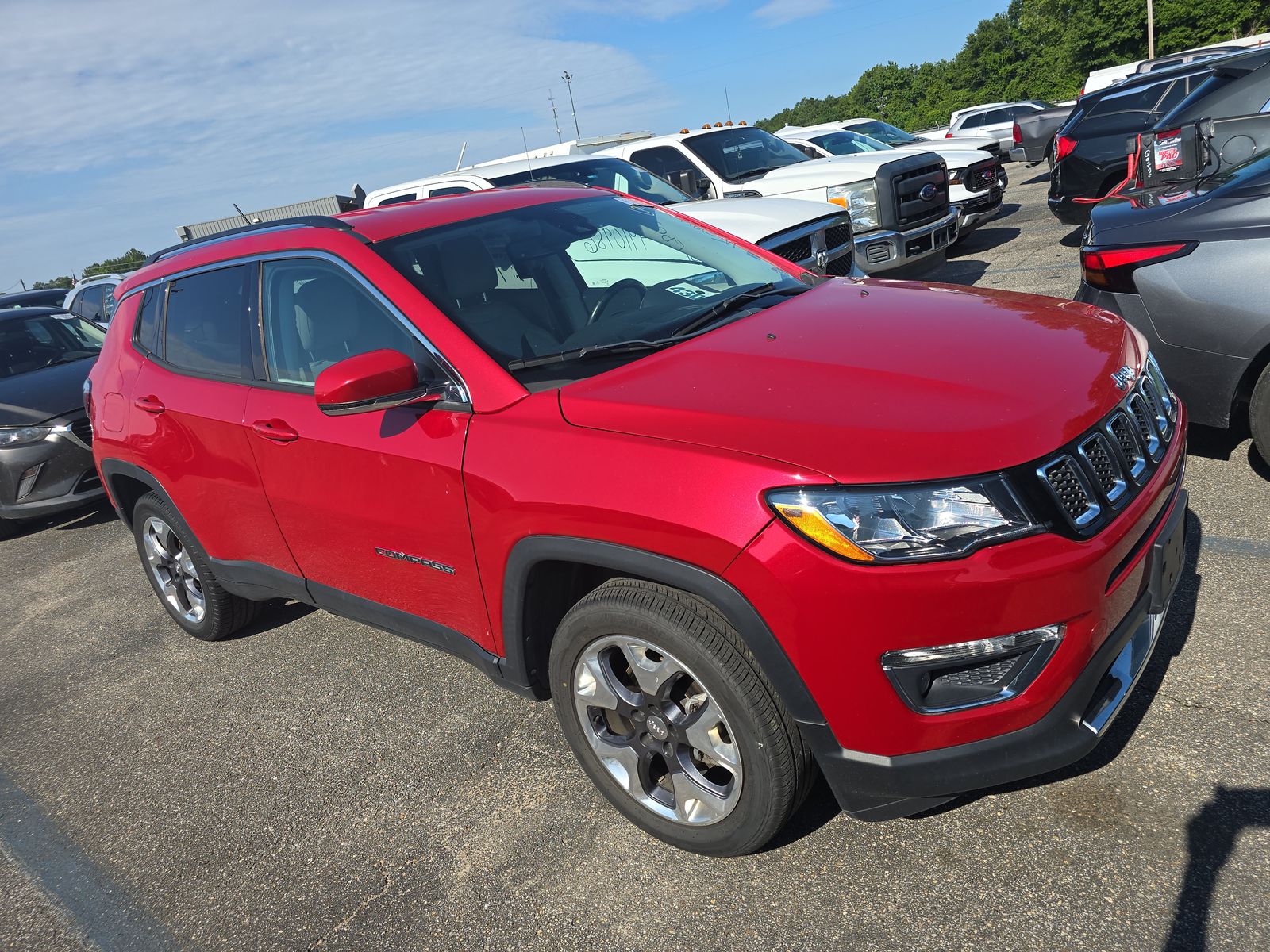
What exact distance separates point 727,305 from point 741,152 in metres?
7.74

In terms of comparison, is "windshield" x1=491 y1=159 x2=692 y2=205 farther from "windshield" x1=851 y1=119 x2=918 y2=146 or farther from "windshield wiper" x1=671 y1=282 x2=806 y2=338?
"windshield" x1=851 y1=119 x2=918 y2=146

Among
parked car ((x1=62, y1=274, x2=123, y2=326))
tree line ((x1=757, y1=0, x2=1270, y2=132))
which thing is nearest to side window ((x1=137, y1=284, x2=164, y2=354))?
parked car ((x1=62, y1=274, x2=123, y2=326))

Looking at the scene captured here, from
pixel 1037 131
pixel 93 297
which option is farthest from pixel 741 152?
pixel 93 297

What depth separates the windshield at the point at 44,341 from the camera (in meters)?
8.37

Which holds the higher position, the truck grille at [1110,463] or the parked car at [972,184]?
the truck grille at [1110,463]

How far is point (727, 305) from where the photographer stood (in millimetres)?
3242

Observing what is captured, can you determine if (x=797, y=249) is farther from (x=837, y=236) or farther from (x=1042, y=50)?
(x=1042, y=50)

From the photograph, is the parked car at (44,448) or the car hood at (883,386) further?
the parked car at (44,448)

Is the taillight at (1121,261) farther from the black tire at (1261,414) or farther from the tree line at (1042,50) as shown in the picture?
the tree line at (1042,50)

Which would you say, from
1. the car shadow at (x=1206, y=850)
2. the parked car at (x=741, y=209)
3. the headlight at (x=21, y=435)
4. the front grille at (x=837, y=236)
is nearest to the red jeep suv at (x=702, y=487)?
the car shadow at (x=1206, y=850)

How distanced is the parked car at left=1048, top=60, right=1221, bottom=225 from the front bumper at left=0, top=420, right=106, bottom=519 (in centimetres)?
928

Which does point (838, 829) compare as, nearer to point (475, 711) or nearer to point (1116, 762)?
point (1116, 762)

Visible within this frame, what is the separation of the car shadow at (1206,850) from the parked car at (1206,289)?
6.45ft

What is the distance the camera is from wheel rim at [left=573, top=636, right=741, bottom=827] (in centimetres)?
249
